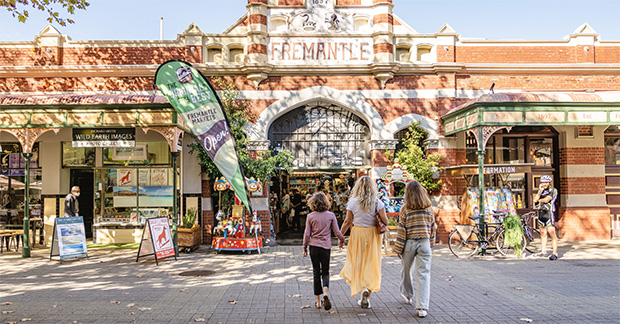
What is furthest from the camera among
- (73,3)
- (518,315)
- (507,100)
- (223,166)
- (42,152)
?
(42,152)

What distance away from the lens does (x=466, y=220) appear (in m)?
13.1

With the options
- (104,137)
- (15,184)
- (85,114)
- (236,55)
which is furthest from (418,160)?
(15,184)

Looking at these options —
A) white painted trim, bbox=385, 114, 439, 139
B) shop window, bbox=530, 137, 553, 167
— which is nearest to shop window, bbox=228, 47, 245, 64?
white painted trim, bbox=385, 114, 439, 139

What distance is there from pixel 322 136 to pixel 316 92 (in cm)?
140

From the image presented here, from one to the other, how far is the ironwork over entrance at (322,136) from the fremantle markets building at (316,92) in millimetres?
33

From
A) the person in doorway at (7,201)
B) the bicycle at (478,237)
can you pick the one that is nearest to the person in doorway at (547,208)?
the bicycle at (478,237)

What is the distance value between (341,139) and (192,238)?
5.50 metres

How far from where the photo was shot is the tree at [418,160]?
13.4 meters

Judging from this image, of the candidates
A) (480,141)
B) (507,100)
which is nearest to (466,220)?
(480,141)

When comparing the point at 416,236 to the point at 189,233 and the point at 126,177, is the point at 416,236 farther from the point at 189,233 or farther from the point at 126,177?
the point at 126,177

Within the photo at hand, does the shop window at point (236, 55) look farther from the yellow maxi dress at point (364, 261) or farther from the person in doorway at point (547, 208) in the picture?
the person in doorway at point (547, 208)

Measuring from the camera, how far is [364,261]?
6477mm

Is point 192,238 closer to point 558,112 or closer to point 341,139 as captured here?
point 341,139

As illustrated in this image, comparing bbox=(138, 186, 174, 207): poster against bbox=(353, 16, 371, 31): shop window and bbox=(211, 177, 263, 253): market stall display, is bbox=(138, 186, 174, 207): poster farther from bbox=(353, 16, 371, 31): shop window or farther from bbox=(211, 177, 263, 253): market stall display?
bbox=(353, 16, 371, 31): shop window
